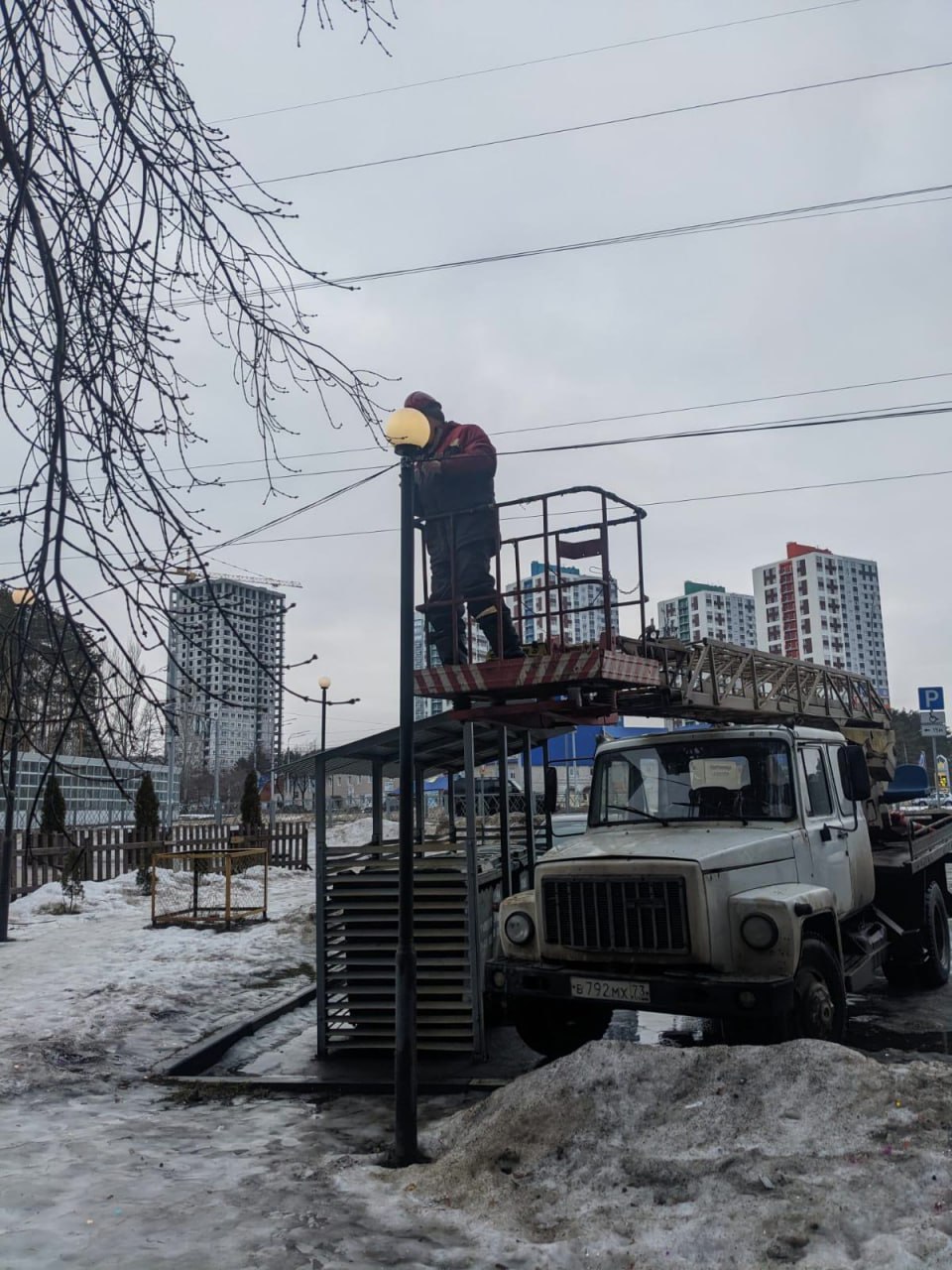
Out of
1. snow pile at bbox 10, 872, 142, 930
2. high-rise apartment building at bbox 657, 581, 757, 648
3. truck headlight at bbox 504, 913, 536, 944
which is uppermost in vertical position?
high-rise apartment building at bbox 657, 581, 757, 648

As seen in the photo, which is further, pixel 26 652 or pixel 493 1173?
pixel 493 1173

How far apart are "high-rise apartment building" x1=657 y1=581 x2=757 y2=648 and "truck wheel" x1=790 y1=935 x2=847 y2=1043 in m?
34.3

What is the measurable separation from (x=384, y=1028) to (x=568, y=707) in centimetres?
304

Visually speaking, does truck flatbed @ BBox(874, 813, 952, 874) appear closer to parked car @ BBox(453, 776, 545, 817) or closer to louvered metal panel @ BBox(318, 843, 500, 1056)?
parked car @ BBox(453, 776, 545, 817)

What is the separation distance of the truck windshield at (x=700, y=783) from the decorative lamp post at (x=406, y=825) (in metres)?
2.62

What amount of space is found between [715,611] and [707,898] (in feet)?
158

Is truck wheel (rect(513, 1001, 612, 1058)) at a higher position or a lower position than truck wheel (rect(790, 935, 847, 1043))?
lower

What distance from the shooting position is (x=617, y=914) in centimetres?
704

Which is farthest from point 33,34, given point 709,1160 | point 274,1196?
point 709,1160

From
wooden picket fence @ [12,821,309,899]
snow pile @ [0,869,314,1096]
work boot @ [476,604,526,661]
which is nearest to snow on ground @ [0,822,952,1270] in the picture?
snow pile @ [0,869,314,1096]

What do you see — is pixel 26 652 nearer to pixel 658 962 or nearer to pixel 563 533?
pixel 658 962

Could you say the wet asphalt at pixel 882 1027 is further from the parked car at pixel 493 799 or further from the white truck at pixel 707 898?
the parked car at pixel 493 799

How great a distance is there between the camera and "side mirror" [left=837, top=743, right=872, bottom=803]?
337 inches

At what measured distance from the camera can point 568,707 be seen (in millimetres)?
8008
